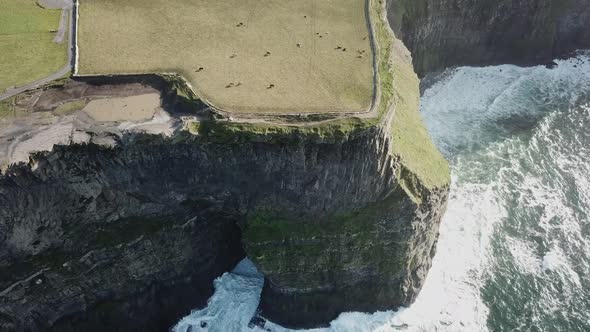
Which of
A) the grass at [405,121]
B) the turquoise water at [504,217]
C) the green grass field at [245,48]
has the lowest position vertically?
the turquoise water at [504,217]

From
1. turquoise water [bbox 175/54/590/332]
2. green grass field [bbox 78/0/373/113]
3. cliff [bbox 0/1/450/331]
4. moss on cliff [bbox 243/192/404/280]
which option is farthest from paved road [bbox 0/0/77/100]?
turquoise water [bbox 175/54/590/332]

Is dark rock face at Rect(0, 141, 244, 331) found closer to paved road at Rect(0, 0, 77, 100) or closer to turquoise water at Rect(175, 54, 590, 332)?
turquoise water at Rect(175, 54, 590, 332)

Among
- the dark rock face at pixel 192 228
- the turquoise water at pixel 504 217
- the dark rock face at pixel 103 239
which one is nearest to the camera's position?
the dark rock face at pixel 103 239

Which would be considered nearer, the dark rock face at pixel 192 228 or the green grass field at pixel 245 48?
the dark rock face at pixel 192 228

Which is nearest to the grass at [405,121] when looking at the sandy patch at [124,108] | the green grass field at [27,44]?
the sandy patch at [124,108]

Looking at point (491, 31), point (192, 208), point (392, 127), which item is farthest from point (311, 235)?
point (491, 31)

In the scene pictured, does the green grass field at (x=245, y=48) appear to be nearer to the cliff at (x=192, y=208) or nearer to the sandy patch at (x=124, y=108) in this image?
the cliff at (x=192, y=208)

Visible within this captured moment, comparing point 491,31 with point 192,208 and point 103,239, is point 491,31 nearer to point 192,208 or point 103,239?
point 192,208
